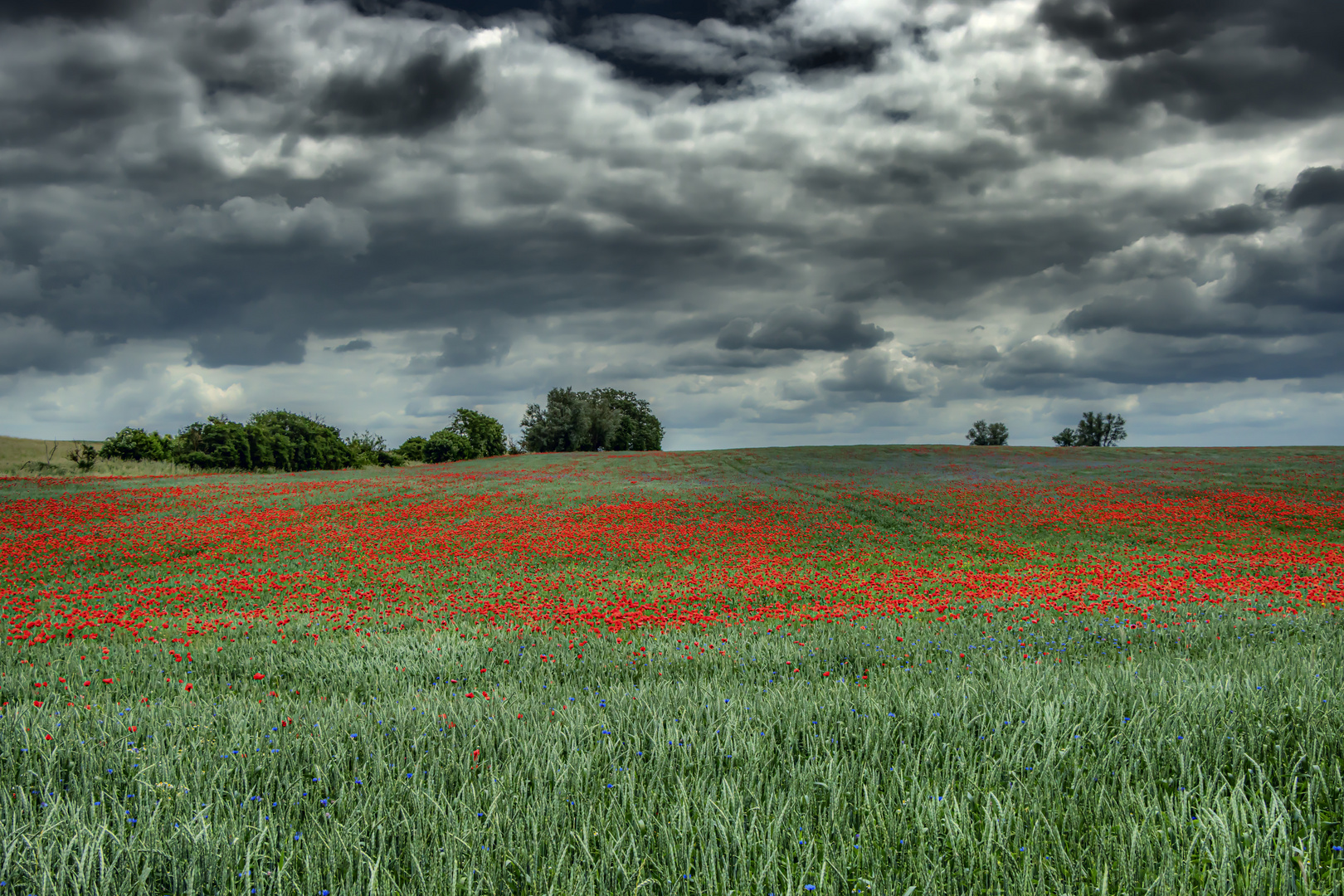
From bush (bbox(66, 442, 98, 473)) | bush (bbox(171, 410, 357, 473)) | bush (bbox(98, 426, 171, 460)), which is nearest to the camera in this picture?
bush (bbox(66, 442, 98, 473))

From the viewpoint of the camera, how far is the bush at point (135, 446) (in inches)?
2498

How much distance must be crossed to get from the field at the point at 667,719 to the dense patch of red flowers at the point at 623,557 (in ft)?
0.62

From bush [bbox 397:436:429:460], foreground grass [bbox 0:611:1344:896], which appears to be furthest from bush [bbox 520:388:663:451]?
foreground grass [bbox 0:611:1344:896]

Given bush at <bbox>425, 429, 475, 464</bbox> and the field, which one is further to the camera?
bush at <bbox>425, 429, 475, 464</bbox>

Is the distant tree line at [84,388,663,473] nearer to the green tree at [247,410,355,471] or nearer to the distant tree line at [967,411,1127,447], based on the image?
the green tree at [247,410,355,471]

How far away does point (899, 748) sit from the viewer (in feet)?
12.4

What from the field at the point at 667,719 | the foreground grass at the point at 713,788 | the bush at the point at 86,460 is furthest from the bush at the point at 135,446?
the foreground grass at the point at 713,788

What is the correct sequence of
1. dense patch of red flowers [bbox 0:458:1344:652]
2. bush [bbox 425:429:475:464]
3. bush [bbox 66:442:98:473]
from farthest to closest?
bush [bbox 425:429:475:464] < bush [bbox 66:442:98:473] < dense patch of red flowers [bbox 0:458:1344:652]

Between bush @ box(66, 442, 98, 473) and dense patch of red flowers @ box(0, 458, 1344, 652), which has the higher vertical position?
bush @ box(66, 442, 98, 473)

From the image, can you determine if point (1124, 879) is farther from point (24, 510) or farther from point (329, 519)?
point (24, 510)

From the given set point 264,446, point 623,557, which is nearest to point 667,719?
point 623,557

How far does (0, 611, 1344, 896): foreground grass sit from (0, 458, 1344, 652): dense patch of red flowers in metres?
5.39

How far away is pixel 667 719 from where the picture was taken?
4.18 metres

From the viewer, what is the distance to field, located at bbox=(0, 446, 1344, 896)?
8.67 feet
